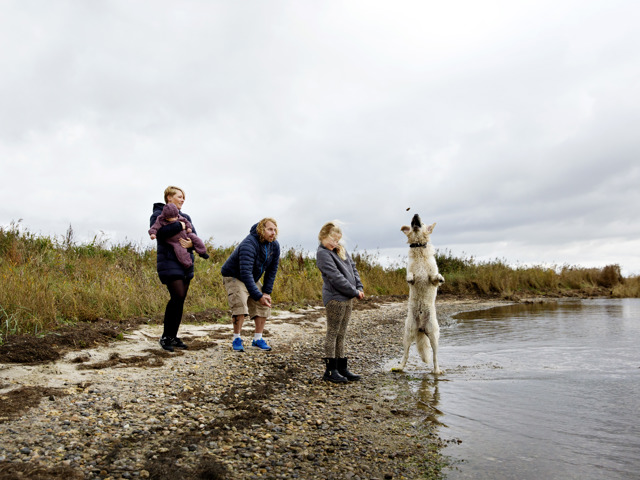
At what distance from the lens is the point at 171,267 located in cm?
625

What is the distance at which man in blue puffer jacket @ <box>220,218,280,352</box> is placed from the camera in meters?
6.66

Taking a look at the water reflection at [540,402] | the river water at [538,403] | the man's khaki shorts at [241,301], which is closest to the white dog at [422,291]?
the river water at [538,403]

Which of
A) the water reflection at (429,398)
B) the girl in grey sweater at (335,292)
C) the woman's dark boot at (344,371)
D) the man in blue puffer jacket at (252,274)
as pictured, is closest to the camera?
the water reflection at (429,398)

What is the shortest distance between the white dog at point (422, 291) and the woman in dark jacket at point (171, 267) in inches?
126

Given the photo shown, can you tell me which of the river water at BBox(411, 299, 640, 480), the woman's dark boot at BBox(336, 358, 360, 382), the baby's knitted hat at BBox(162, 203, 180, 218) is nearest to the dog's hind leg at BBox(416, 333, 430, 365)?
the river water at BBox(411, 299, 640, 480)

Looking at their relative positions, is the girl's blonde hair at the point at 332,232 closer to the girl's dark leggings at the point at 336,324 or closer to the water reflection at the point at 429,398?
the girl's dark leggings at the point at 336,324

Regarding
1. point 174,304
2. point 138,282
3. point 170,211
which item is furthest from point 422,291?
point 138,282

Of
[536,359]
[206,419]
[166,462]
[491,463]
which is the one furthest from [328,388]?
[536,359]

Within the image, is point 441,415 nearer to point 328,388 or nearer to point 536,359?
point 328,388

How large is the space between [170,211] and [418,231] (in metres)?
3.53

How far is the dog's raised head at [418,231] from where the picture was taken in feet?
22.0

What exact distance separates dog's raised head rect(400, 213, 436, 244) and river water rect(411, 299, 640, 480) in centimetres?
196

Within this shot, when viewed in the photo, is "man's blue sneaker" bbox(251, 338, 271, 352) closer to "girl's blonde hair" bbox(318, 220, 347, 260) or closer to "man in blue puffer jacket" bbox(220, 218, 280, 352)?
"man in blue puffer jacket" bbox(220, 218, 280, 352)

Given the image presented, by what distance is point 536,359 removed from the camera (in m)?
7.87
